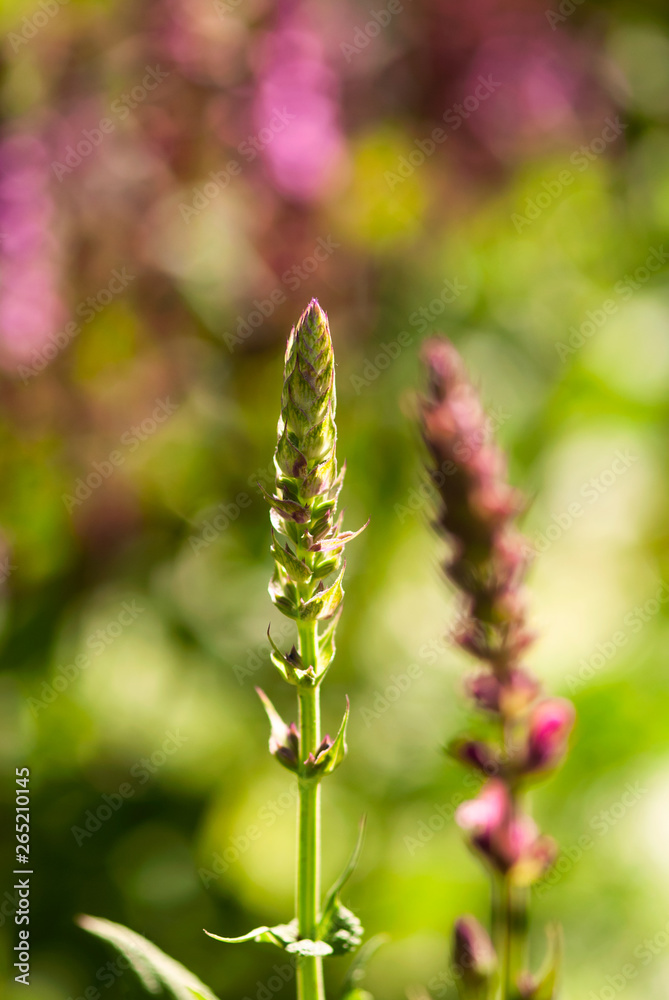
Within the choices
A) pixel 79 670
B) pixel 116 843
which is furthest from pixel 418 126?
pixel 116 843

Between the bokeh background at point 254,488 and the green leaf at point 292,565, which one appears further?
the bokeh background at point 254,488

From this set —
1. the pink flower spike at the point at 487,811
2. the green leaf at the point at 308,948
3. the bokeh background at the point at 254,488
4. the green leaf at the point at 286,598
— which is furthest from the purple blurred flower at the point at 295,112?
the green leaf at the point at 308,948

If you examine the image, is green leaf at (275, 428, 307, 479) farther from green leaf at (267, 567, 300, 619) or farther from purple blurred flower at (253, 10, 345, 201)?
purple blurred flower at (253, 10, 345, 201)

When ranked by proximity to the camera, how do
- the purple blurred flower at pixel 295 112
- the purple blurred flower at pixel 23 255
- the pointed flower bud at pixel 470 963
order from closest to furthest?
1. the pointed flower bud at pixel 470 963
2. the purple blurred flower at pixel 23 255
3. the purple blurred flower at pixel 295 112

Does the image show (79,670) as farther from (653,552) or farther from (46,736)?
(653,552)

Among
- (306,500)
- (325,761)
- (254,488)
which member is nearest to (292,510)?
(306,500)

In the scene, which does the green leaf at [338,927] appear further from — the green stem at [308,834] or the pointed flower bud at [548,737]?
→ the pointed flower bud at [548,737]

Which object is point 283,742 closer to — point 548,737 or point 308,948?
point 308,948

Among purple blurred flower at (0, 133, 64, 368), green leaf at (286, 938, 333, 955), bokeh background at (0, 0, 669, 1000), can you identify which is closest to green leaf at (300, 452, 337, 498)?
green leaf at (286, 938, 333, 955)
